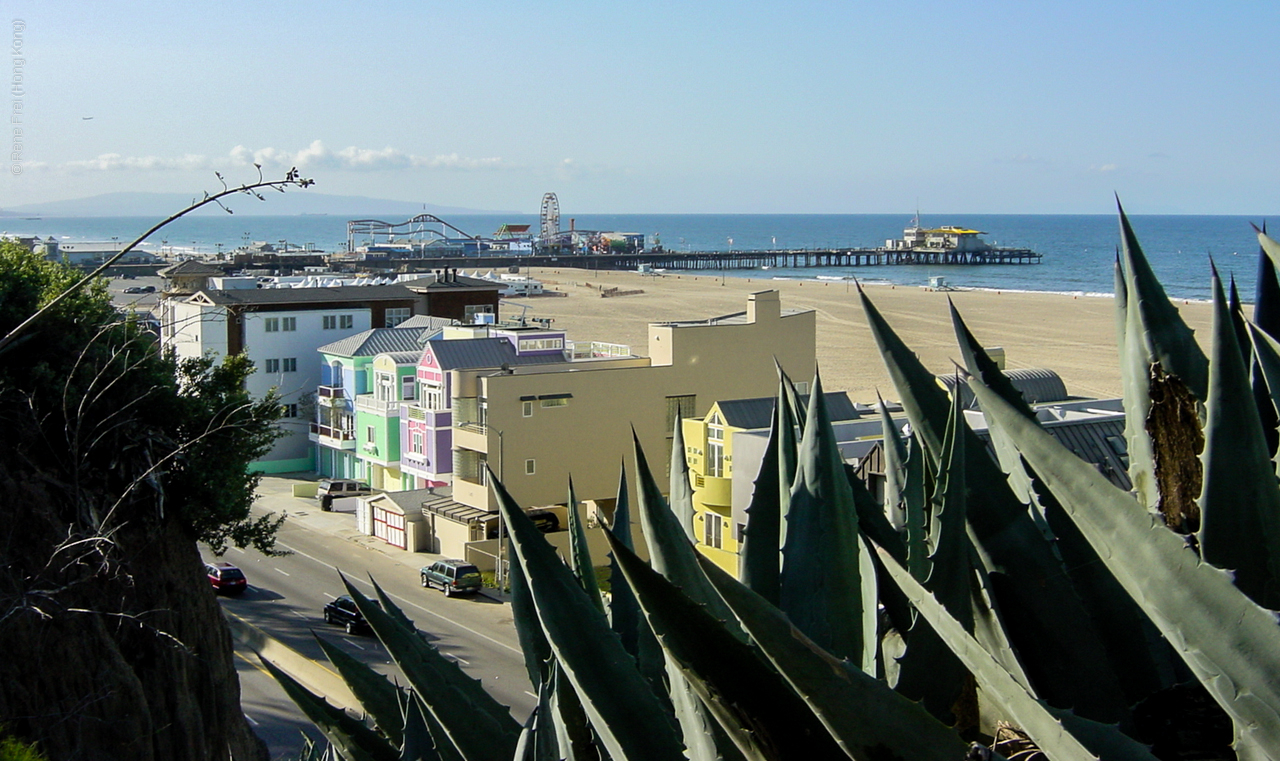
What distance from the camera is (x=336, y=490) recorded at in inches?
1619

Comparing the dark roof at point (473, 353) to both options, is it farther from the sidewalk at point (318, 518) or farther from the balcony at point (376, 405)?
the sidewalk at point (318, 518)

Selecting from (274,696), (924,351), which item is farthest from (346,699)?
(924,351)

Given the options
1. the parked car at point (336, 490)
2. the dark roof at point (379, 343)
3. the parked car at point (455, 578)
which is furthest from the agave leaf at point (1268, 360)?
the dark roof at point (379, 343)

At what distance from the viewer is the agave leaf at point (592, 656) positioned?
2.27 metres

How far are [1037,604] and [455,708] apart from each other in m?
1.47

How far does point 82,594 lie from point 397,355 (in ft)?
95.3

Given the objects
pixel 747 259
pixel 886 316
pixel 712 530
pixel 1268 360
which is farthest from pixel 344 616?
pixel 747 259

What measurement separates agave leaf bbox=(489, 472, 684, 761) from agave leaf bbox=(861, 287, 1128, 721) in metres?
0.72

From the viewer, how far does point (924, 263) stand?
16600 centimetres

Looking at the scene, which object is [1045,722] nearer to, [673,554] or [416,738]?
[673,554]

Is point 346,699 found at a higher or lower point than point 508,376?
lower

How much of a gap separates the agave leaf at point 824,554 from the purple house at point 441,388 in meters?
33.2

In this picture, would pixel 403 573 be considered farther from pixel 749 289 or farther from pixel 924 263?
pixel 924 263

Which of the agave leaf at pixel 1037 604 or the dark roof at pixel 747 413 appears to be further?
the dark roof at pixel 747 413
